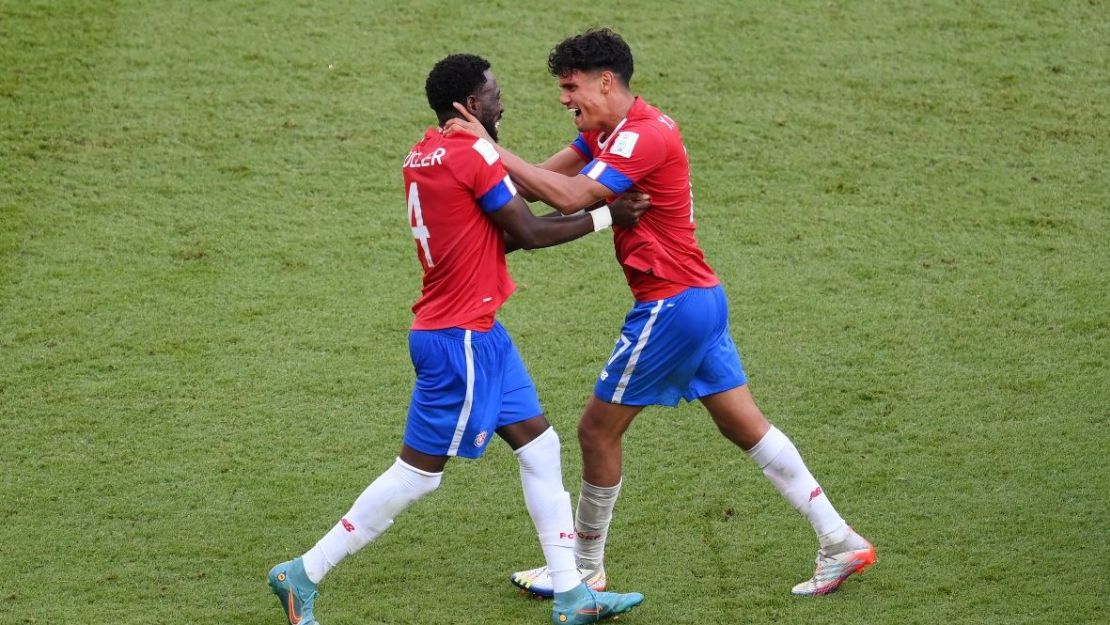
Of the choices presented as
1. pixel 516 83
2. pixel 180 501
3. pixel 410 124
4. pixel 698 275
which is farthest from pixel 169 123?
pixel 698 275

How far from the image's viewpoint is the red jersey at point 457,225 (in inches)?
193

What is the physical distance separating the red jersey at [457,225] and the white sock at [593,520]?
33.0 inches

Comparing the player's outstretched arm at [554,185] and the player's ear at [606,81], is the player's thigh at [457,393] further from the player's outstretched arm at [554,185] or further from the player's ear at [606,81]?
the player's ear at [606,81]

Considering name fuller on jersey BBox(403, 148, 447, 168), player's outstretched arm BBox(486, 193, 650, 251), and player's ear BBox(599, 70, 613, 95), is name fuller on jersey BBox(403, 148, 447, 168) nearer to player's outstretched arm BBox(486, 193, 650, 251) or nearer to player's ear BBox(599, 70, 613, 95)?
player's outstretched arm BBox(486, 193, 650, 251)

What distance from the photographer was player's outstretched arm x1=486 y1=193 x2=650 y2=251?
196 inches

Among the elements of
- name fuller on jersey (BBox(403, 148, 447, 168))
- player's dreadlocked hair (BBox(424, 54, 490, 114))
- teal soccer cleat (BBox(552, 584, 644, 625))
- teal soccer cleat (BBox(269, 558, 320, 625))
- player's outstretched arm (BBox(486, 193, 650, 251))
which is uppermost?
player's dreadlocked hair (BBox(424, 54, 490, 114))

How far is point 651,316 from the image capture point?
5242 mm

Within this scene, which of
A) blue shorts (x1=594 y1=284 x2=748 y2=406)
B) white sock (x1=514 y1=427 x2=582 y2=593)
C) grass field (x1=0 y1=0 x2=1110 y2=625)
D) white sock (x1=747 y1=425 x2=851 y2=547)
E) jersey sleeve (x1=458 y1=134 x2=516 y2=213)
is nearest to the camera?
jersey sleeve (x1=458 y1=134 x2=516 y2=213)

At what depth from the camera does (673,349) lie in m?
5.24

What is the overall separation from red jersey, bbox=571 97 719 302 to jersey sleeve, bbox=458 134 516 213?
38 centimetres

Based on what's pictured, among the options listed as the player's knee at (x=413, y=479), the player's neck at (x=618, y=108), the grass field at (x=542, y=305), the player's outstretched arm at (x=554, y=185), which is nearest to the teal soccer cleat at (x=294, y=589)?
the grass field at (x=542, y=305)

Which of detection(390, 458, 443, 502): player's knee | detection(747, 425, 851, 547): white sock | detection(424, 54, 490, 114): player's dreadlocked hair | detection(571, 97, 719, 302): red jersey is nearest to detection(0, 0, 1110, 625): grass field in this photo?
detection(747, 425, 851, 547): white sock

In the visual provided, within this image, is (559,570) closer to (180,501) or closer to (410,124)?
(180,501)

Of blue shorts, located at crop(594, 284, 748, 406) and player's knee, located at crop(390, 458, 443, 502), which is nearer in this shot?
player's knee, located at crop(390, 458, 443, 502)
